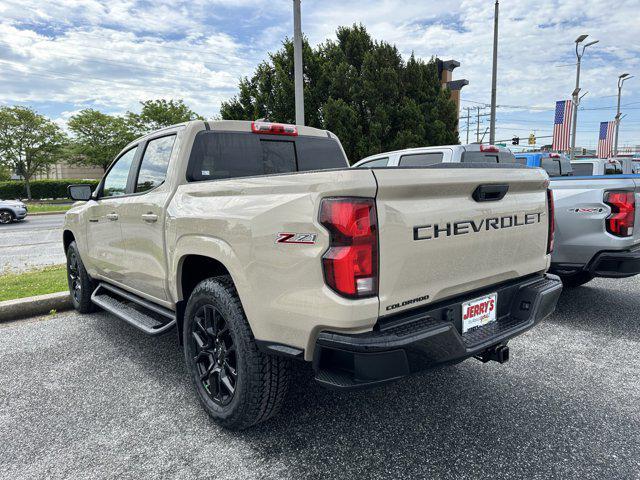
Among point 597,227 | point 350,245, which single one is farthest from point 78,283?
point 597,227

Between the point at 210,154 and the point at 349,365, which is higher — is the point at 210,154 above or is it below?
above

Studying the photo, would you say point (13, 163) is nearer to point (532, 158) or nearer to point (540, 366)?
point (532, 158)

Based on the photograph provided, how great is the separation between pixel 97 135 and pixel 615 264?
3761 cm

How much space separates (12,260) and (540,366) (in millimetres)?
9277

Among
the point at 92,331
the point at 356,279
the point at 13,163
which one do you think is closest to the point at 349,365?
the point at 356,279

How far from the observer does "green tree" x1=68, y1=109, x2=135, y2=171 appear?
113ft

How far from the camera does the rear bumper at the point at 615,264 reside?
4.19 meters

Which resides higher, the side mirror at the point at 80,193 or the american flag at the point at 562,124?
the american flag at the point at 562,124

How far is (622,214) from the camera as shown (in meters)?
4.24

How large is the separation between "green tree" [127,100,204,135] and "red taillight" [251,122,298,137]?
31857 mm

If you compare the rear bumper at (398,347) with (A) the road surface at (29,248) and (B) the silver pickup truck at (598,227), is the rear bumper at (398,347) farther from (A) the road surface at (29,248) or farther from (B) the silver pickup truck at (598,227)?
(A) the road surface at (29,248)

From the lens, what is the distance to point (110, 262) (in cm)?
411

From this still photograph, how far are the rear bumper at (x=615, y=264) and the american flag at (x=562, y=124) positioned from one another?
2632 centimetres

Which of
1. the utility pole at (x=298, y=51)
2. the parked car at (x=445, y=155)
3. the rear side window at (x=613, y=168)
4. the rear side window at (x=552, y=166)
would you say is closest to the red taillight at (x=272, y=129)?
the parked car at (x=445, y=155)
